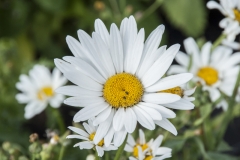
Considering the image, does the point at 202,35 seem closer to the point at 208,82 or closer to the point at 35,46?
the point at 35,46

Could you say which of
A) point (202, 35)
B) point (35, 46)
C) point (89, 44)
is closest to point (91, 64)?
point (89, 44)

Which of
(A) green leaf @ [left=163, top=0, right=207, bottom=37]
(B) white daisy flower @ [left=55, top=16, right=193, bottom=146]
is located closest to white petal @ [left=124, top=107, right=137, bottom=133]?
(B) white daisy flower @ [left=55, top=16, right=193, bottom=146]

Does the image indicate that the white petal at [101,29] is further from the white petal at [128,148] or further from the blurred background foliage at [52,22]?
the blurred background foliage at [52,22]

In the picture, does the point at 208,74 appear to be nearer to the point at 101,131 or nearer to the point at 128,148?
the point at 128,148

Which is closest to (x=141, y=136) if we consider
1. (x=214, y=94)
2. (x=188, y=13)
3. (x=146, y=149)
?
(x=146, y=149)

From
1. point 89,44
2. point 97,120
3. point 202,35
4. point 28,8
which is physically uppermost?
point 28,8

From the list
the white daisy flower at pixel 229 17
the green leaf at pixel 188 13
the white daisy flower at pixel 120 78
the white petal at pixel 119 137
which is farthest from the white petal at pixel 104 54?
the green leaf at pixel 188 13

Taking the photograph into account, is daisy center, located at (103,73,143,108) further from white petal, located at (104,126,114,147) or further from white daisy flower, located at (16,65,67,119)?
white daisy flower, located at (16,65,67,119)
